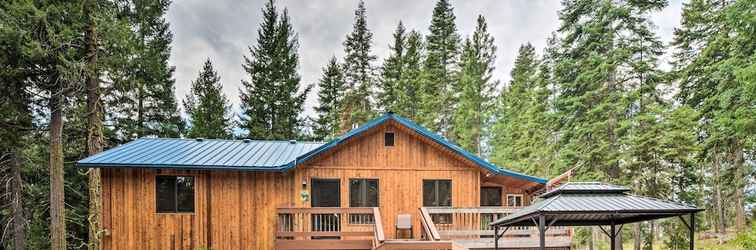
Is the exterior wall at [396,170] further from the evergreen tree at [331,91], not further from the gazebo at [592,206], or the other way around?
the evergreen tree at [331,91]

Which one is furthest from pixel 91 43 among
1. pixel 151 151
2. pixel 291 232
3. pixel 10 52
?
pixel 291 232

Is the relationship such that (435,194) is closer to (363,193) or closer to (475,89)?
(363,193)

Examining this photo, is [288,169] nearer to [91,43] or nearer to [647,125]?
[91,43]

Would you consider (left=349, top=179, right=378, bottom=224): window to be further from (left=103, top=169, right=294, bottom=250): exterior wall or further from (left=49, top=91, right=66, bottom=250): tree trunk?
(left=49, top=91, right=66, bottom=250): tree trunk

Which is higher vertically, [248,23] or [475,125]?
[248,23]

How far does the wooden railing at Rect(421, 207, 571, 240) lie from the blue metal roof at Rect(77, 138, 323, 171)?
4.80m

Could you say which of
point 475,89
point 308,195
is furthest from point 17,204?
point 475,89

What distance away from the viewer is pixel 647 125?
1542cm

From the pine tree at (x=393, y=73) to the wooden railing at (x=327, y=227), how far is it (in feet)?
43.1

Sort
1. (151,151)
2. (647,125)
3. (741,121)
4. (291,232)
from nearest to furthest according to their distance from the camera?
(741,121), (291,232), (151,151), (647,125)

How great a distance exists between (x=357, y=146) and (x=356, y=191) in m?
1.41

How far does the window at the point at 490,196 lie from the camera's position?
14.2 meters

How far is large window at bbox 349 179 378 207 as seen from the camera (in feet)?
41.0

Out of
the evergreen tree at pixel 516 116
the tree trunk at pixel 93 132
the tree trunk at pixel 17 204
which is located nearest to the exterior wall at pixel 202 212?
the tree trunk at pixel 93 132
